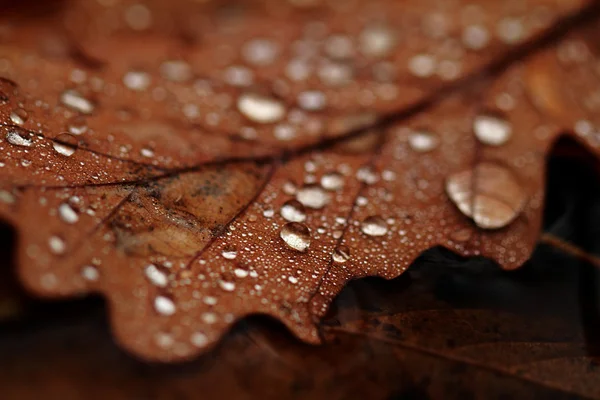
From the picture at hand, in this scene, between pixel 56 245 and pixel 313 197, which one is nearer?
pixel 56 245

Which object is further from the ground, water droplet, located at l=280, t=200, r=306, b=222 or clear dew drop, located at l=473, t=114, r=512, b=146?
clear dew drop, located at l=473, t=114, r=512, b=146

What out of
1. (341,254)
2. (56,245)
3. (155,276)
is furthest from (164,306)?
(341,254)

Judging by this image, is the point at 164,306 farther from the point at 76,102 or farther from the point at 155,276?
the point at 76,102

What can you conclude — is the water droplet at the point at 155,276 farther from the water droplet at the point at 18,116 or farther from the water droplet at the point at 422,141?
the water droplet at the point at 422,141

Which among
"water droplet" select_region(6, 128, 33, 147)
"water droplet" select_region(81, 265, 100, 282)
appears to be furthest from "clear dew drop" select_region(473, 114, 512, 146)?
"water droplet" select_region(6, 128, 33, 147)

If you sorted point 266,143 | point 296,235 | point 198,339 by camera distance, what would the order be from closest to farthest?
point 198,339, point 296,235, point 266,143

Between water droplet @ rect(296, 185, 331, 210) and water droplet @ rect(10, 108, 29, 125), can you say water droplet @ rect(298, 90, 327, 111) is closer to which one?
water droplet @ rect(296, 185, 331, 210)
